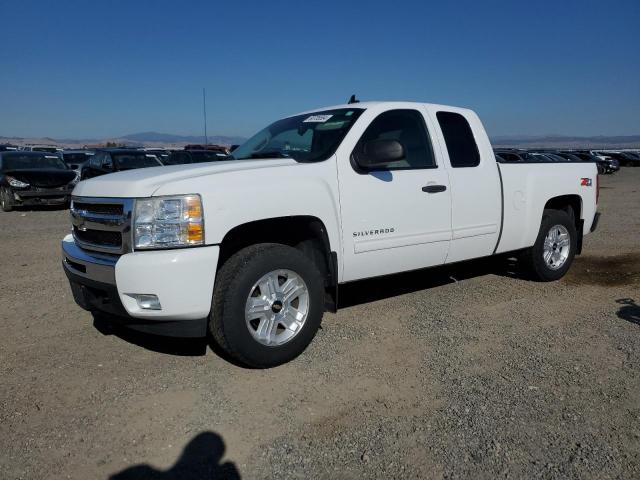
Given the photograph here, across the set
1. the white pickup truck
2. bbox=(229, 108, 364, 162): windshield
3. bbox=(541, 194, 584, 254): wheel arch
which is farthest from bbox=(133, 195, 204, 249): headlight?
bbox=(541, 194, 584, 254): wheel arch

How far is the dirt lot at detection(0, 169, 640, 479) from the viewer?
2641mm

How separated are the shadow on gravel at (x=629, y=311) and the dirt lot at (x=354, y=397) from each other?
0.06 feet

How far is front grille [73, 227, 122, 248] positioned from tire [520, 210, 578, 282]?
14.2 ft

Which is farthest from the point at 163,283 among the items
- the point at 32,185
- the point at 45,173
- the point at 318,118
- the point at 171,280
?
the point at 45,173

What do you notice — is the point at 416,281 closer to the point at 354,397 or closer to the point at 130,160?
the point at 354,397

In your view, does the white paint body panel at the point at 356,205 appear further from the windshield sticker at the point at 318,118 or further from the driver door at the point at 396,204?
the windshield sticker at the point at 318,118

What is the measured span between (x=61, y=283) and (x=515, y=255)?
5173mm

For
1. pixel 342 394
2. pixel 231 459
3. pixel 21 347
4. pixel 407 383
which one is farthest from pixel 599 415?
pixel 21 347

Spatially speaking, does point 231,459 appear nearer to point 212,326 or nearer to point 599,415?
point 212,326

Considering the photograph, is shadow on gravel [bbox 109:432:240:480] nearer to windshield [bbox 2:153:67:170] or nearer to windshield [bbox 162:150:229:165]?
windshield [bbox 2:153:67:170]

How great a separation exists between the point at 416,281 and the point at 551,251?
62.4 inches

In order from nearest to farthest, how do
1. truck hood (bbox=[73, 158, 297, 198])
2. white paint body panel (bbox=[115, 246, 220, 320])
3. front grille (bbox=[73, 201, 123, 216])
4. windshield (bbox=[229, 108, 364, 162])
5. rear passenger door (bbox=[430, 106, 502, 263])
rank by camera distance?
white paint body panel (bbox=[115, 246, 220, 320])
truck hood (bbox=[73, 158, 297, 198])
front grille (bbox=[73, 201, 123, 216])
windshield (bbox=[229, 108, 364, 162])
rear passenger door (bbox=[430, 106, 502, 263])

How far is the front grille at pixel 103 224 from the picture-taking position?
10.8 ft

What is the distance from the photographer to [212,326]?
11.3ft
